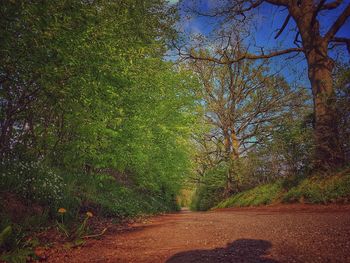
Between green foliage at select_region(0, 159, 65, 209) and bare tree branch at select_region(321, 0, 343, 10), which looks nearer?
green foliage at select_region(0, 159, 65, 209)

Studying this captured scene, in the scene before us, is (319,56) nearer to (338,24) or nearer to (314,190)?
(338,24)

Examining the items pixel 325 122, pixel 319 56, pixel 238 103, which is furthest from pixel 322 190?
pixel 238 103

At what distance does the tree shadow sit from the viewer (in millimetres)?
2955

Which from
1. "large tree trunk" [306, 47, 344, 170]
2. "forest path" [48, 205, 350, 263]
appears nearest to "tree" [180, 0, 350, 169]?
"large tree trunk" [306, 47, 344, 170]

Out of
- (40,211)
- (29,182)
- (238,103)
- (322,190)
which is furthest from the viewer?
(238,103)

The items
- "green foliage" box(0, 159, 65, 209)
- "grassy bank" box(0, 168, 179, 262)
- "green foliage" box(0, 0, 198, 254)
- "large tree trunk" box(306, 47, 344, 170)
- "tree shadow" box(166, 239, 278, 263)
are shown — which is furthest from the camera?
"large tree trunk" box(306, 47, 344, 170)

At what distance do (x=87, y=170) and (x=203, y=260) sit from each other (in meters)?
7.94

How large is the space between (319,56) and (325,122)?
123 inches

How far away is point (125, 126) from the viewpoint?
8.89 metres

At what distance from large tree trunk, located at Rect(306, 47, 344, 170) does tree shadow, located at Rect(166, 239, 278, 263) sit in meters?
7.06

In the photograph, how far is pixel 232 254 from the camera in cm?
319

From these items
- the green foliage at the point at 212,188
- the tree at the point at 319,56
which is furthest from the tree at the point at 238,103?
the tree at the point at 319,56

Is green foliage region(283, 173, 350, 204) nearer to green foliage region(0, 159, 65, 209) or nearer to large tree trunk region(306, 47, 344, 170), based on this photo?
large tree trunk region(306, 47, 344, 170)

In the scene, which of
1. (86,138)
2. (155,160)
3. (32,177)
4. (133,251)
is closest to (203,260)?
(133,251)
